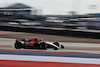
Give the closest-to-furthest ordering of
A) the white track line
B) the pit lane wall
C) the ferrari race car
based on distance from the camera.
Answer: the white track line
the ferrari race car
the pit lane wall

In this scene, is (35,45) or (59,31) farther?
(59,31)

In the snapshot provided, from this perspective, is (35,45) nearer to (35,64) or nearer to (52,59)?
(52,59)

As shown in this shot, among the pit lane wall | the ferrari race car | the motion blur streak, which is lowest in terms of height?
the pit lane wall

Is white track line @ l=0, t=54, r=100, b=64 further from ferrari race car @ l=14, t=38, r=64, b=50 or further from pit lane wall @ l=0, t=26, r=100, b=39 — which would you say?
pit lane wall @ l=0, t=26, r=100, b=39

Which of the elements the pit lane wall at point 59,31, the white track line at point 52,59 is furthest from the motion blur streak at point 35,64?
the pit lane wall at point 59,31

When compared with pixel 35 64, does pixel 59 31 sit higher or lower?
lower

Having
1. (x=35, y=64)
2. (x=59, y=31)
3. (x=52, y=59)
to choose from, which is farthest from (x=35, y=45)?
(x=59, y=31)

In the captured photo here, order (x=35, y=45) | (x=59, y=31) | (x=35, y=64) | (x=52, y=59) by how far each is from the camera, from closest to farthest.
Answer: (x=35, y=64) → (x=52, y=59) → (x=35, y=45) → (x=59, y=31)

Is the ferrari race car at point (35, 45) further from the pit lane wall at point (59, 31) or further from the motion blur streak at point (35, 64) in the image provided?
the pit lane wall at point (59, 31)

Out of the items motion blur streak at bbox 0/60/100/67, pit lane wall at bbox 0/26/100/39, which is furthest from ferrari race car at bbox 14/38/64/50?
pit lane wall at bbox 0/26/100/39

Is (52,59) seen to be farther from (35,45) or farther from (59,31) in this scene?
(59,31)

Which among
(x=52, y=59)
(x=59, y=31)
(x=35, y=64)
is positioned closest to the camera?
(x=35, y=64)

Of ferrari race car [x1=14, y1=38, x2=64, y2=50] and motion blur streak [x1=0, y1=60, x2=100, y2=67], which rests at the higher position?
motion blur streak [x1=0, y1=60, x2=100, y2=67]

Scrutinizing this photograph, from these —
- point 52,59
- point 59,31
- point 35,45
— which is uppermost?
point 52,59
